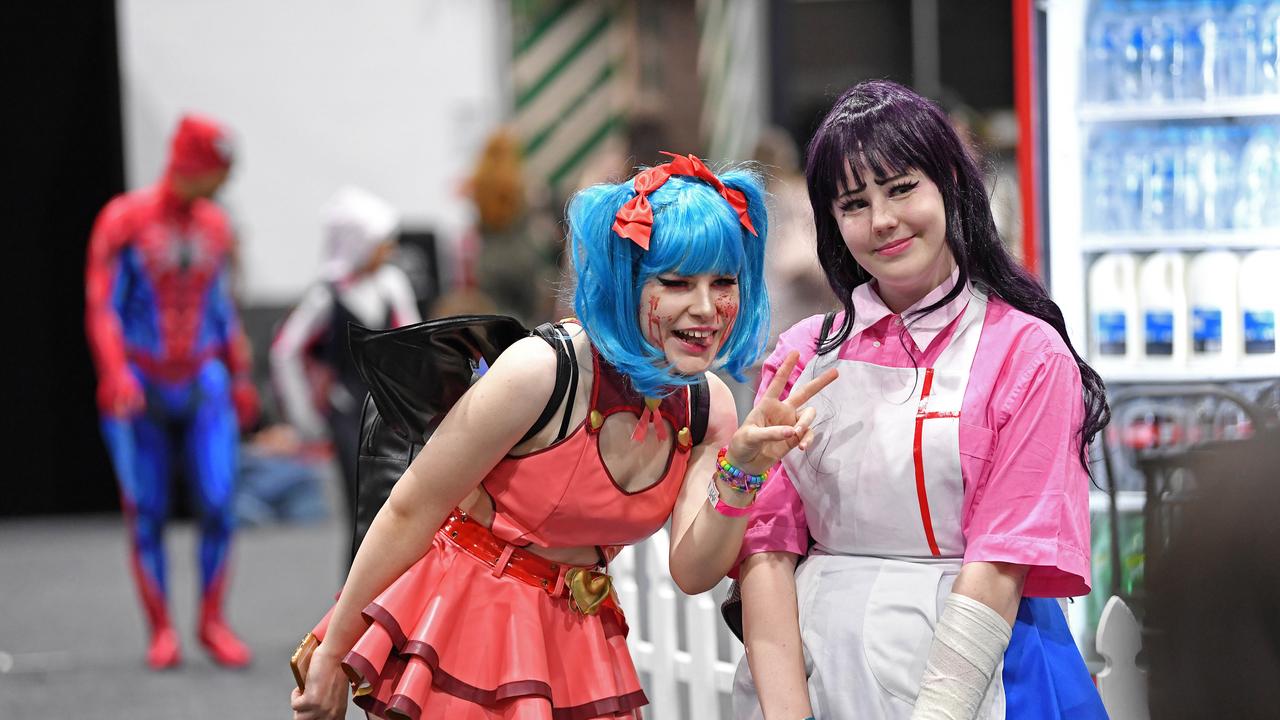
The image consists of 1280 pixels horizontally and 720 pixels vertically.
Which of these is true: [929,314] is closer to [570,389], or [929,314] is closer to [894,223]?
[894,223]

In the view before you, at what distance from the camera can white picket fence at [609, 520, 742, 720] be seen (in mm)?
2941

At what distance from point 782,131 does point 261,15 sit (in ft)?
13.7

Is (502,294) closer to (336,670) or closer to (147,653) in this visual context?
(147,653)

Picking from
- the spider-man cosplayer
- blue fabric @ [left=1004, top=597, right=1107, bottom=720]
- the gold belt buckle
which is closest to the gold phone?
the gold belt buckle

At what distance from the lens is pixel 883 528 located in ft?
5.98

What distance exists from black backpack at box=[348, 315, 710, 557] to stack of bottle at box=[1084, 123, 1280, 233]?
2.21 metres

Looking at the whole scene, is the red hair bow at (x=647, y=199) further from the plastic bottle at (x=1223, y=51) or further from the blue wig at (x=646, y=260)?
the plastic bottle at (x=1223, y=51)

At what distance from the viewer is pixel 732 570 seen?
6.53 feet

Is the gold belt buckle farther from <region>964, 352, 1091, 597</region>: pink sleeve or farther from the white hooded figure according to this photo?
the white hooded figure

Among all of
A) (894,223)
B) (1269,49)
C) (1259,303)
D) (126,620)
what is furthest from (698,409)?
(126,620)

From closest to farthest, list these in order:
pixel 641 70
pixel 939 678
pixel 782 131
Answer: pixel 939 678, pixel 782 131, pixel 641 70

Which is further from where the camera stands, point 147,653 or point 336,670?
point 147,653

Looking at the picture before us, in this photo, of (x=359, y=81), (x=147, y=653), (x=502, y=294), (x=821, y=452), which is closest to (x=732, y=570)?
(x=821, y=452)

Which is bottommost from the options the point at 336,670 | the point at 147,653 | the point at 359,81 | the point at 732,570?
the point at 147,653
